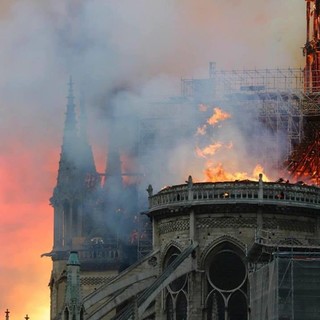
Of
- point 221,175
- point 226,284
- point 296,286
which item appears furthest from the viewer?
point 221,175

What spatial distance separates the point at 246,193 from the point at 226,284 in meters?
4.96

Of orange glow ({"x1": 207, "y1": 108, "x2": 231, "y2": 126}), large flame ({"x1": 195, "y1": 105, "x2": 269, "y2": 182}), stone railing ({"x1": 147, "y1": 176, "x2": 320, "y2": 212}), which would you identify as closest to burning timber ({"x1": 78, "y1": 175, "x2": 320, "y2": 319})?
stone railing ({"x1": 147, "y1": 176, "x2": 320, "y2": 212})

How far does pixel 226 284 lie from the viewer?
3588 inches

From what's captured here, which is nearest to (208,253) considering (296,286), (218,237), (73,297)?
(218,237)

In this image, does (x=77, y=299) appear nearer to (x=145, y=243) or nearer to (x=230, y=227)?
(x=230, y=227)

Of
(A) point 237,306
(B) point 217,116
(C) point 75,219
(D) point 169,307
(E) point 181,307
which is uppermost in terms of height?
(B) point 217,116

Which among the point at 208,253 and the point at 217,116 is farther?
the point at 217,116

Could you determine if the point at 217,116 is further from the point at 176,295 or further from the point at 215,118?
the point at 176,295

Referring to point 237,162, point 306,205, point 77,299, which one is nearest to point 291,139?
point 237,162

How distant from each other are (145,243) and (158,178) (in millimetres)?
4052

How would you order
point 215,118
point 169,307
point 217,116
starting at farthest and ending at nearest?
point 217,116 < point 215,118 < point 169,307

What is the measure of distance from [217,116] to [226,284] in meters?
15.3

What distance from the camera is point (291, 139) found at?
10344cm

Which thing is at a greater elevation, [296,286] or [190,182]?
[190,182]
